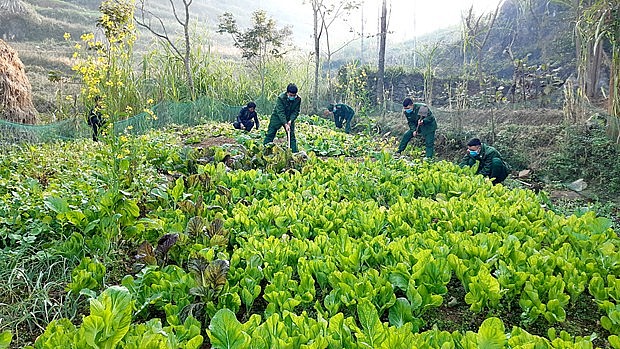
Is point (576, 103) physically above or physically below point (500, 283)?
above

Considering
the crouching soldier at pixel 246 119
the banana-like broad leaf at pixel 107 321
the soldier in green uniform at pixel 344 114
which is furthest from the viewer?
the soldier in green uniform at pixel 344 114

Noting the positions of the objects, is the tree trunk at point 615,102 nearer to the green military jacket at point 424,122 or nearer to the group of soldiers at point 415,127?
the group of soldiers at point 415,127

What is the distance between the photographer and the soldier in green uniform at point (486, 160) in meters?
6.91

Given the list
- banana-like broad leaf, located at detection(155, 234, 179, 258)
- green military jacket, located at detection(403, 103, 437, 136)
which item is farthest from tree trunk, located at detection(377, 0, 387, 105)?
banana-like broad leaf, located at detection(155, 234, 179, 258)

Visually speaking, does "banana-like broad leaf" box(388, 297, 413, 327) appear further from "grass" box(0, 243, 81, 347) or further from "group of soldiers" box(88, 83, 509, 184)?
"group of soldiers" box(88, 83, 509, 184)

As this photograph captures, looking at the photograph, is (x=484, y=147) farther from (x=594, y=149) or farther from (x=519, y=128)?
(x=519, y=128)

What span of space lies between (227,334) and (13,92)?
10.7m

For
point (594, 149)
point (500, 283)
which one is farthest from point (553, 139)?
point (500, 283)

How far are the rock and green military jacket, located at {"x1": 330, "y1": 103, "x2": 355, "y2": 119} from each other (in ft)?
25.0

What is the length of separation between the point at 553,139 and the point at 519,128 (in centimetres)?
103

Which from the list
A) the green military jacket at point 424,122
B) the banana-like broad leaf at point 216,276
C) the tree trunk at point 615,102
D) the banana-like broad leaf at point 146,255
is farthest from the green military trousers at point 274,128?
the banana-like broad leaf at point 216,276

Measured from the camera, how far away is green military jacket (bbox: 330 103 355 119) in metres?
13.9

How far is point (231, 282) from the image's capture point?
269 centimetres

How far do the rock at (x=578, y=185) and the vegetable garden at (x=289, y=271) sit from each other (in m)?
3.09
